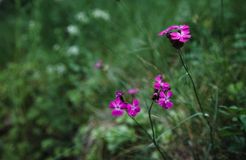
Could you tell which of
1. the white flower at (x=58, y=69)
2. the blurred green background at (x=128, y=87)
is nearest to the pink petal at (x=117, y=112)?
the blurred green background at (x=128, y=87)

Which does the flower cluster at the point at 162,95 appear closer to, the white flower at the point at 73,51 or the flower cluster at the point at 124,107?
the flower cluster at the point at 124,107

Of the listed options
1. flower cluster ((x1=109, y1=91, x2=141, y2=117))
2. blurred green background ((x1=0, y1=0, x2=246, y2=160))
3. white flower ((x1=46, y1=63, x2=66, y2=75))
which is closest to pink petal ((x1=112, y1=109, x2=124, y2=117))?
flower cluster ((x1=109, y1=91, x2=141, y2=117))

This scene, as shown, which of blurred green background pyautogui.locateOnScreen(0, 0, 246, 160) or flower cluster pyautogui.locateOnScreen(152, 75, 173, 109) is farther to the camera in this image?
blurred green background pyautogui.locateOnScreen(0, 0, 246, 160)

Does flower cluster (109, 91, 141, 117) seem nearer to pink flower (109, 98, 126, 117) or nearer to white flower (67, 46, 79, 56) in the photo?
pink flower (109, 98, 126, 117)

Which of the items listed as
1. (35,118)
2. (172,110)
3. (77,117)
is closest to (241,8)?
(172,110)

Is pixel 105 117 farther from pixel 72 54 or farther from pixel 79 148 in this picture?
pixel 72 54

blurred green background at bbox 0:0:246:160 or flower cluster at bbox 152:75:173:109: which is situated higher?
blurred green background at bbox 0:0:246:160

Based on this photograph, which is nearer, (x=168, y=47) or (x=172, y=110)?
(x=172, y=110)

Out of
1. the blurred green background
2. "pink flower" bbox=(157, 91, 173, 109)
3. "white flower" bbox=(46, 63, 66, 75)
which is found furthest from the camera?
"white flower" bbox=(46, 63, 66, 75)
